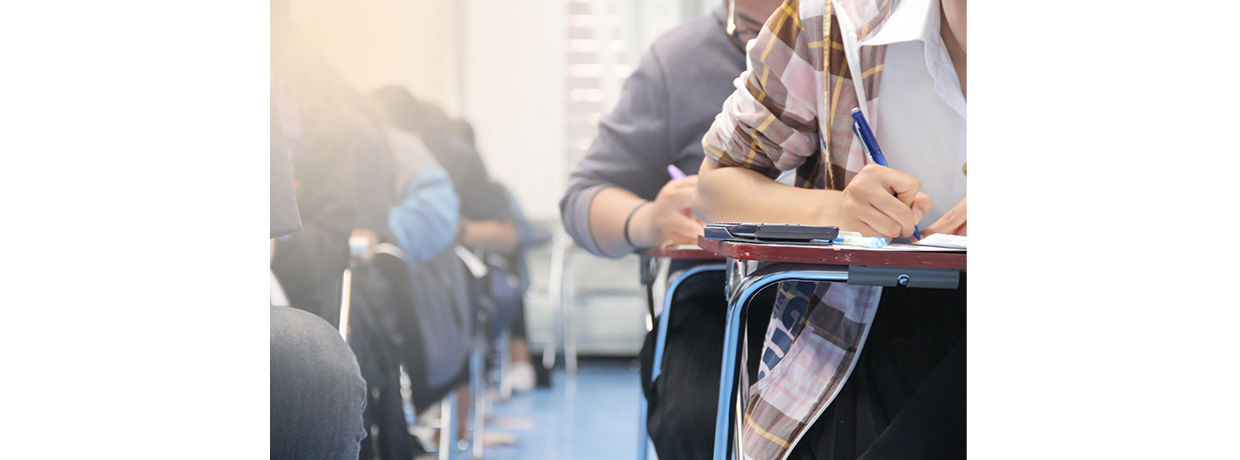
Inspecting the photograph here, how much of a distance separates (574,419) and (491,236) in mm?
686

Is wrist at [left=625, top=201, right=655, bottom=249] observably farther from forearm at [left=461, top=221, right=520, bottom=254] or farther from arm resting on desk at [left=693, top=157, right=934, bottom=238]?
forearm at [left=461, top=221, right=520, bottom=254]

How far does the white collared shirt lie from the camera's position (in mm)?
588

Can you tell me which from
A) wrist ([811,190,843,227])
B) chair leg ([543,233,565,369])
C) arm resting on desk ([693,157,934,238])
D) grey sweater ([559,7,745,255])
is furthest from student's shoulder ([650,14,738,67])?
chair leg ([543,233,565,369])

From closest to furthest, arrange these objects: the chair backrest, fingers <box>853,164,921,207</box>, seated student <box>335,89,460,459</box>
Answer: fingers <box>853,164,921,207</box>
seated student <box>335,89,460,459</box>
the chair backrest

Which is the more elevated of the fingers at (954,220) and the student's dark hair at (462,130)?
the student's dark hair at (462,130)

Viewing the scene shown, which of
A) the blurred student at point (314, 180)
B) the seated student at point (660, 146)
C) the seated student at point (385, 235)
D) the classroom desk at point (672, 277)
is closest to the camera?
the classroom desk at point (672, 277)

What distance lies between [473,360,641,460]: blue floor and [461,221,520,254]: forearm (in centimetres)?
59

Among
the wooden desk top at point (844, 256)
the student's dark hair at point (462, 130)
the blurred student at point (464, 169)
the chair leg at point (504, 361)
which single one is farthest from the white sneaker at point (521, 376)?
the wooden desk top at point (844, 256)

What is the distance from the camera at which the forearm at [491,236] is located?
7.03ft

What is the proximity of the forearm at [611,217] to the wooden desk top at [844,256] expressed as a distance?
594 mm

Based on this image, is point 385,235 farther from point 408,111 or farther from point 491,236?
point 491,236

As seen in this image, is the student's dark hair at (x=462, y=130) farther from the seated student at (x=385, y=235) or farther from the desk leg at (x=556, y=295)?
the desk leg at (x=556, y=295)
